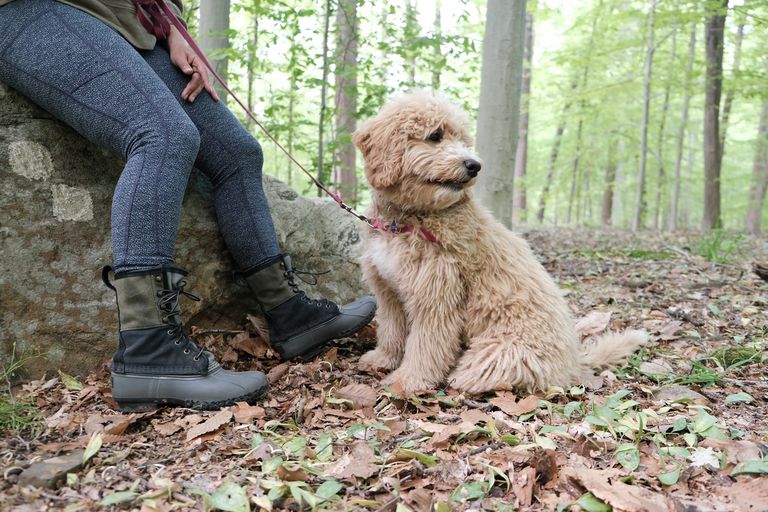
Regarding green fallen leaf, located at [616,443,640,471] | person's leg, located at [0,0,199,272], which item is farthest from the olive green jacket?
green fallen leaf, located at [616,443,640,471]

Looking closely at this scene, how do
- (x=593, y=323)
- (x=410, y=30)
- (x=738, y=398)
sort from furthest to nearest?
(x=410, y=30)
(x=593, y=323)
(x=738, y=398)

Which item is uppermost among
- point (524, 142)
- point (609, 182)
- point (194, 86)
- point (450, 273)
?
point (524, 142)

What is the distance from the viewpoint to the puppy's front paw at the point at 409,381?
110 inches

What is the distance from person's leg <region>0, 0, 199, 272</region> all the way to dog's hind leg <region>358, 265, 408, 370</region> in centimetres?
126

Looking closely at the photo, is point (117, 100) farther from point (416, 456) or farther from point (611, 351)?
point (611, 351)

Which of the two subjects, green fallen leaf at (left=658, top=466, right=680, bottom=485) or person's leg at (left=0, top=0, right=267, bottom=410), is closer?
green fallen leaf at (left=658, top=466, right=680, bottom=485)

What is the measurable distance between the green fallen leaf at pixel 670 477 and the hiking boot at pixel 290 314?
1.83 m

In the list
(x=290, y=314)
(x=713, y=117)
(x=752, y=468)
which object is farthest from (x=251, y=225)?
(x=713, y=117)

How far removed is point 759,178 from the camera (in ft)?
60.4

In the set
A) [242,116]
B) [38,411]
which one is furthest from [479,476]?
[242,116]

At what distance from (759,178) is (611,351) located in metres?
19.7

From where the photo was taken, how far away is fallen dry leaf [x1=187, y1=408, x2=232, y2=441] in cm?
212

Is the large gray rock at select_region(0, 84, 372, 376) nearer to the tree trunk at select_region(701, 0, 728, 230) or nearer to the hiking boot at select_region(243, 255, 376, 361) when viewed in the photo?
the hiking boot at select_region(243, 255, 376, 361)

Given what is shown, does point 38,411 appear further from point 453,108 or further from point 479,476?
point 453,108
